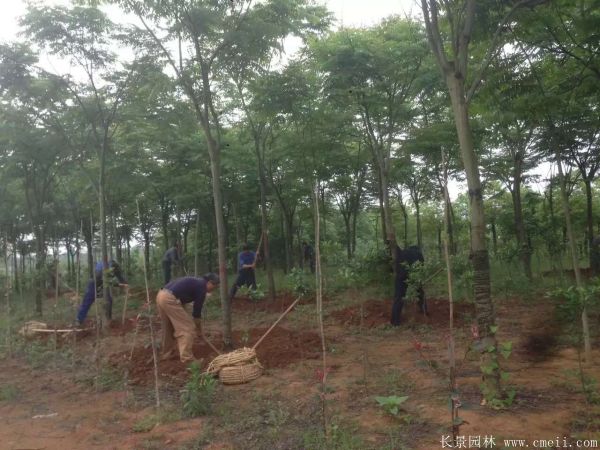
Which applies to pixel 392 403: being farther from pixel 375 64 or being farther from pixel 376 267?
pixel 375 64

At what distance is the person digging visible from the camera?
692 cm

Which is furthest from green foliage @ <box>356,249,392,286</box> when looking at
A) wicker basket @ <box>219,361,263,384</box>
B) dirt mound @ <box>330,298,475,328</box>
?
wicker basket @ <box>219,361,263,384</box>

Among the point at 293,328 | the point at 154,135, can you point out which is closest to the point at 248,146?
the point at 154,135

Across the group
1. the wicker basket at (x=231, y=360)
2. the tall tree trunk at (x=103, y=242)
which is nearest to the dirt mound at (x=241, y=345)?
the wicker basket at (x=231, y=360)

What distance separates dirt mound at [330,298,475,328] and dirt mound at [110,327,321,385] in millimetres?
1734

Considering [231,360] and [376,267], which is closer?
[231,360]

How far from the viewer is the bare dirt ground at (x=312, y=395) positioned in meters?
4.15

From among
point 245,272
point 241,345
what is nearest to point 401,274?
point 241,345

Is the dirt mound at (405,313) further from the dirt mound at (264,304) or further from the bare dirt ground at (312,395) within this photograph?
the dirt mound at (264,304)

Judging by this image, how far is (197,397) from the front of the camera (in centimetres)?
515

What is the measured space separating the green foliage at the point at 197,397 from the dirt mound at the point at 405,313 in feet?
15.6

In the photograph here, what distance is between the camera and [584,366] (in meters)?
5.68

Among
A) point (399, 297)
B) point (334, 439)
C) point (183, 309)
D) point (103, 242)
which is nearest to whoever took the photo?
point (334, 439)

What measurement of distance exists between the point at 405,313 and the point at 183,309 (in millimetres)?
4908
